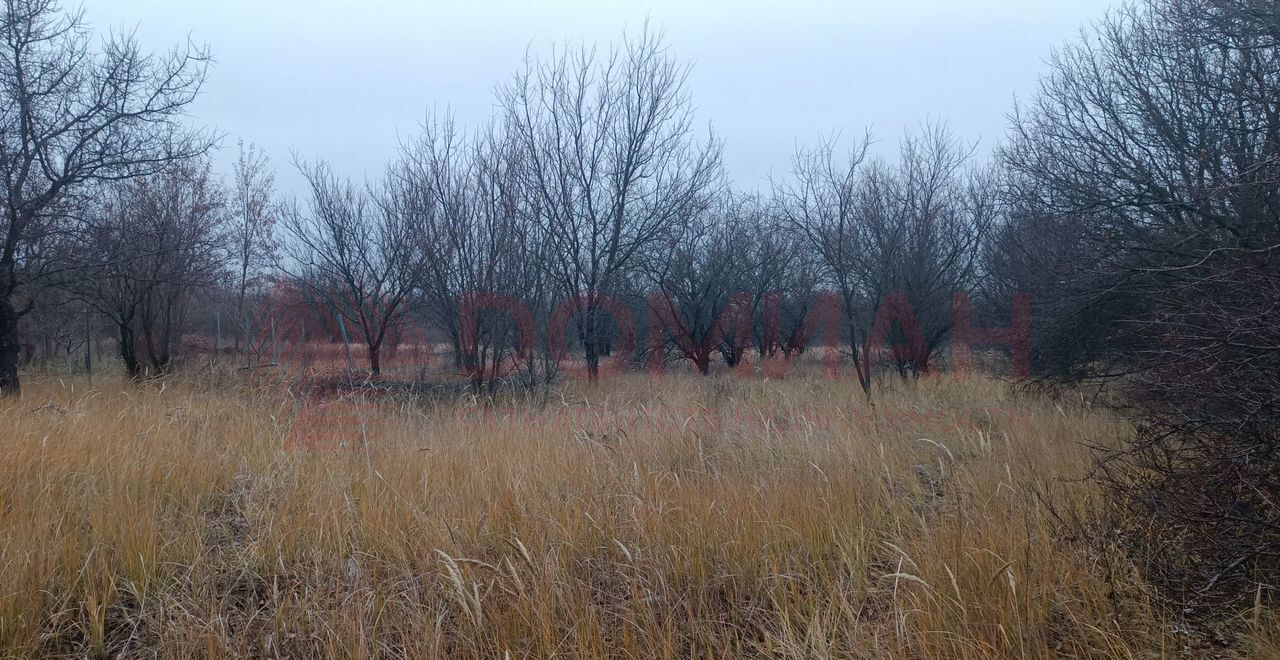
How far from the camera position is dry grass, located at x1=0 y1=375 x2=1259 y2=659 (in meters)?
2.40

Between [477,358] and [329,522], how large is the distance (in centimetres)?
504

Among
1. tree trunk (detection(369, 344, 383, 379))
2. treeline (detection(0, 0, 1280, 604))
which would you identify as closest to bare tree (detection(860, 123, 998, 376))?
treeline (detection(0, 0, 1280, 604))

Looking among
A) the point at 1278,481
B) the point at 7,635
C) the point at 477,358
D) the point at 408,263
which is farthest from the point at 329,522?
the point at 408,263

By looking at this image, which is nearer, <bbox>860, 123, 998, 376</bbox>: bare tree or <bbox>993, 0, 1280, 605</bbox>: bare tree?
<bbox>993, 0, 1280, 605</bbox>: bare tree

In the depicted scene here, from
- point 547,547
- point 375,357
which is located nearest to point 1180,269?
point 547,547

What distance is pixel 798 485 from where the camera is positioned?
12.6 feet

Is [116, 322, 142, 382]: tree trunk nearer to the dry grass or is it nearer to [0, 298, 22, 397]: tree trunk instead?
[0, 298, 22, 397]: tree trunk

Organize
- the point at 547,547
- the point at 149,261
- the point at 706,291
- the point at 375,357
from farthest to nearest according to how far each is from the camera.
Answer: the point at 706,291 < the point at 375,357 < the point at 149,261 < the point at 547,547

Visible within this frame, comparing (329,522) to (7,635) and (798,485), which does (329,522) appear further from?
(798,485)

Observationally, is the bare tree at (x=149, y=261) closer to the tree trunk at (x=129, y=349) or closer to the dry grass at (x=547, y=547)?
the tree trunk at (x=129, y=349)

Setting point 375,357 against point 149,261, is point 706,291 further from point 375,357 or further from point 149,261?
point 149,261

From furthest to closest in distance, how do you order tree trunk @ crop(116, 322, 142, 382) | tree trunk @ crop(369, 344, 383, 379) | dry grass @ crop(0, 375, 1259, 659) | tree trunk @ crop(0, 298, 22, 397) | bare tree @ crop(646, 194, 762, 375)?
bare tree @ crop(646, 194, 762, 375)
tree trunk @ crop(369, 344, 383, 379)
tree trunk @ crop(116, 322, 142, 382)
tree trunk @ crop(0, 298, 22, 397)
dry grass @ crop(0, 375, 1259, 659)

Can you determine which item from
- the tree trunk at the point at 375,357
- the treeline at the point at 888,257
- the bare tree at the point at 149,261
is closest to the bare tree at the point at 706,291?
the treeline at the point at 888,257

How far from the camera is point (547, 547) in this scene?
10.0 feet
